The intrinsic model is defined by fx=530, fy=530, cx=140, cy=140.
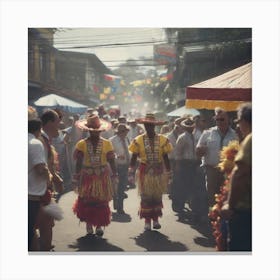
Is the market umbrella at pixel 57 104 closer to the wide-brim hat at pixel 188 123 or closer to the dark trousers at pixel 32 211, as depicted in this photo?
the wide-brim hat at pixel 188 123

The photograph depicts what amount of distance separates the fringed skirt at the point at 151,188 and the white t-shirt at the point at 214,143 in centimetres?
78

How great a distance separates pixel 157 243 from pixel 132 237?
46 centimetres

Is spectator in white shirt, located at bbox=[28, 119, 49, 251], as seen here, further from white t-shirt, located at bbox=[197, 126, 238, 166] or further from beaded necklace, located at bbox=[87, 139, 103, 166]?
white t-shirt, located at bbox=[197, 126, 238, 166]

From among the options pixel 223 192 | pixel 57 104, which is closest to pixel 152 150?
pixel 223 192

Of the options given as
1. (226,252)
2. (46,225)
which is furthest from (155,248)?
(46,225)

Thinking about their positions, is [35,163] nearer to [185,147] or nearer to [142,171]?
[142,171]

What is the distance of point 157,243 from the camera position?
7.71m

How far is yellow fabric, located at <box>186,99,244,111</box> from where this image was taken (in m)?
7.34

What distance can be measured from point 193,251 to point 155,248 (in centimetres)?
54

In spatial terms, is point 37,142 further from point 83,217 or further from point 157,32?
point 157,32

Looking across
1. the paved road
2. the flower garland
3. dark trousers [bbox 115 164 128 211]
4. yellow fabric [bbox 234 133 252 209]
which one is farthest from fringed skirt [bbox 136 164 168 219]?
yellow fabric [bbox 234 133 252 209]

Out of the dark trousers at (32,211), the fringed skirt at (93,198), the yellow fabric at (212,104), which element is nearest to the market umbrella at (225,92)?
the yellow fabric at (212,104)

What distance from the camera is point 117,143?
1029 cm
